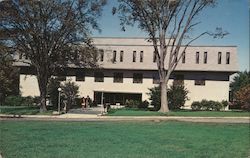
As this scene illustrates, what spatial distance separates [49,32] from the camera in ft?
119

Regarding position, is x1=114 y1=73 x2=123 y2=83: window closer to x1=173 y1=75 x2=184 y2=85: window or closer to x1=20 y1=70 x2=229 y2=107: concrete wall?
x1=20 y1=70 x2=229 y2=107: concrete wall

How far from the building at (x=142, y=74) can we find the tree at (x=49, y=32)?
15.7 meters

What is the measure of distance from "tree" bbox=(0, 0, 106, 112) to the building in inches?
618

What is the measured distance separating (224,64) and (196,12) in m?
15.9

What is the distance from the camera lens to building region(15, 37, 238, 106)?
181 ft

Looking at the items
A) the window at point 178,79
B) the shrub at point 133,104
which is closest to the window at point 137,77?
the shrub at point 133,104

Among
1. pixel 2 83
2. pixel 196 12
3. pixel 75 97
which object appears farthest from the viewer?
pixel 75 97

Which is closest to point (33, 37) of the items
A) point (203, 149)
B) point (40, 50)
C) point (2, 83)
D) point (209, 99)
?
point (40, 50)

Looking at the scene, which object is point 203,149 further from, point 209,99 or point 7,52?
point 209,99

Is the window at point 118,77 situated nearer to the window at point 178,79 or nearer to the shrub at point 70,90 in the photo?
the shrub at point 70,90

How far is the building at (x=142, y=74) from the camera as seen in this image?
55281 mm

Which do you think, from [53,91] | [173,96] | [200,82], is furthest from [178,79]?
[53,91]

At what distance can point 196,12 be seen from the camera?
41.2 m

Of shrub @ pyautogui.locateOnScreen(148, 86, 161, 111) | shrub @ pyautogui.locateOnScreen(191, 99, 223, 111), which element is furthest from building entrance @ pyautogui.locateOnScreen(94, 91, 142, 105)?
shrub @ pyautogui.locateOnScreen(191, 99, 223, 111)
